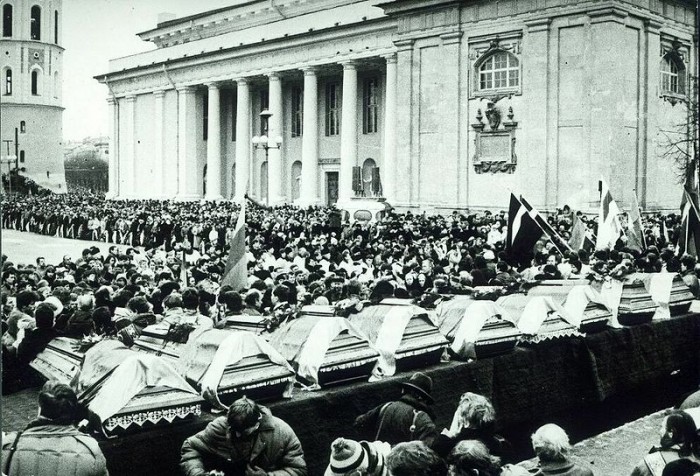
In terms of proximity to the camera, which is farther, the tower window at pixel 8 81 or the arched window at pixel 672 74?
the tower window at pixel 8 81

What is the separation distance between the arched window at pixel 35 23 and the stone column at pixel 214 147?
39.2ft

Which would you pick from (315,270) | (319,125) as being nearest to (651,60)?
(319,125)

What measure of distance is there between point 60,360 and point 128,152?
58772mm

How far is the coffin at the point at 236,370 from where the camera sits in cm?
653

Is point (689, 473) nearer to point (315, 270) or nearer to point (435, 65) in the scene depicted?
point (315, 270)

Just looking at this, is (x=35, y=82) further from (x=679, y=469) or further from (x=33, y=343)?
(x=679, y=469)

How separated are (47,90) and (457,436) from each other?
79.8m

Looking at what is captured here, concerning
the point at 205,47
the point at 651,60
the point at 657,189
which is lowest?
the point at 657,189

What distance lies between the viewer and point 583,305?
10023 millimetres

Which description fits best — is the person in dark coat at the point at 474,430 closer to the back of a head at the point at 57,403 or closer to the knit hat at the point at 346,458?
the knit hat at the point at 346,458

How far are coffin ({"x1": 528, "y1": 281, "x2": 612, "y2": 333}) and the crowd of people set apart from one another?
1193 millimetres

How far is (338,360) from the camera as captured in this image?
24.1 ft

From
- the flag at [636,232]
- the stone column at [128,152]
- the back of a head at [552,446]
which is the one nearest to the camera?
the back of a head at [552,446]

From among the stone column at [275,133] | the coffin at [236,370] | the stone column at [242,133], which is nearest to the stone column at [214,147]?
the stone column at [242,133]
